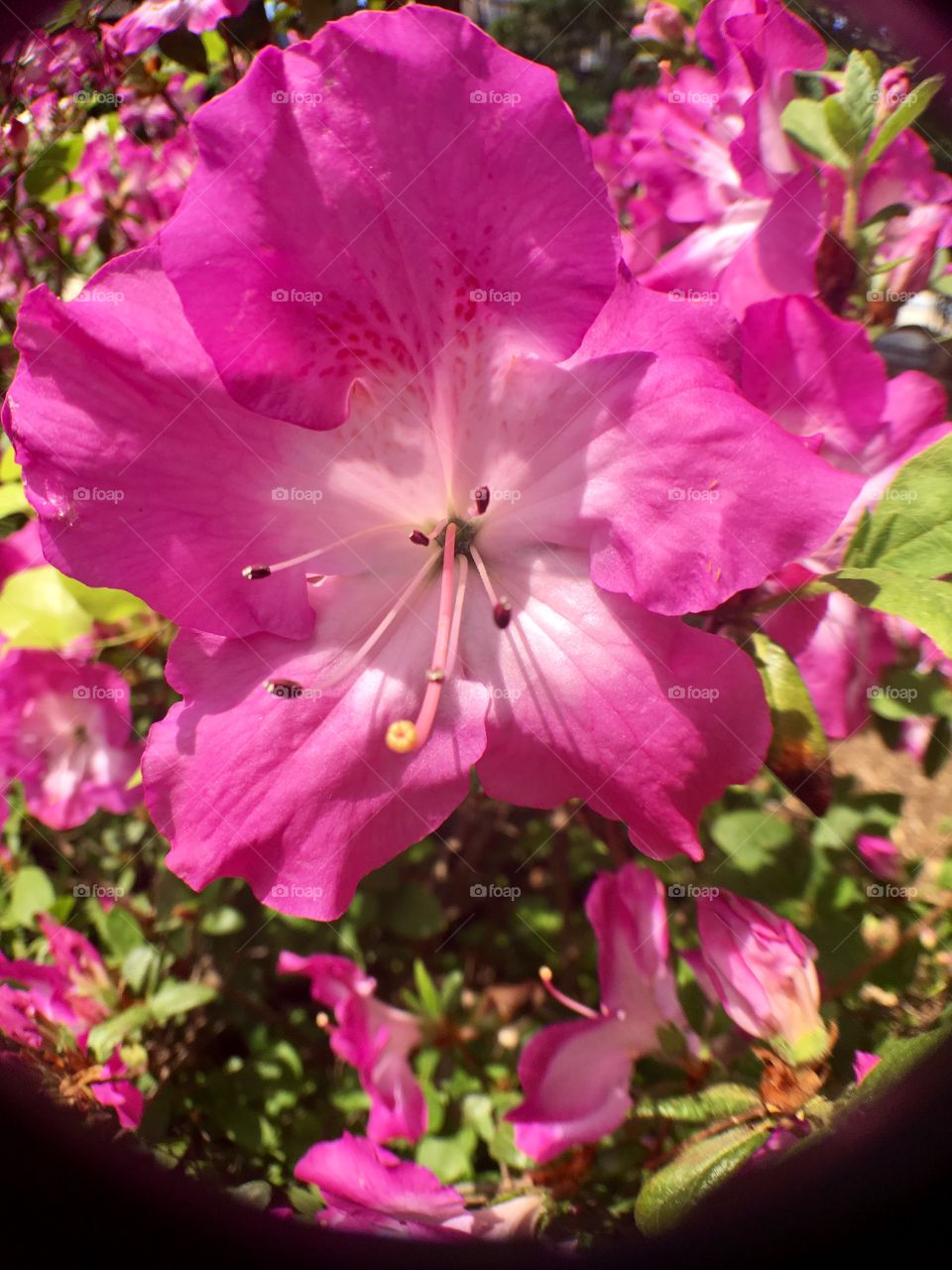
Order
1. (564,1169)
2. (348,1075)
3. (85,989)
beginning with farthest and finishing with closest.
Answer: (348,1075)
(85,989)
(564,1169)

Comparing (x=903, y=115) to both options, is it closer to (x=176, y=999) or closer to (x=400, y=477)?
(x=400, y=477)

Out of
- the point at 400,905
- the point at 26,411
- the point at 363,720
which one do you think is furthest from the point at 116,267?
the point at 400,905

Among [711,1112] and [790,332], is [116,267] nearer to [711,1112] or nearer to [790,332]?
[790,332]

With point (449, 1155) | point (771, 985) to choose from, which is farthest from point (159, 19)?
point (449, 1155)

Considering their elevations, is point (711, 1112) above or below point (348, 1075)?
above

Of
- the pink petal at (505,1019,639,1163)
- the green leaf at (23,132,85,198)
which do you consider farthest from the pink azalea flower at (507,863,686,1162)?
the green leaf at (23,132,85,198)

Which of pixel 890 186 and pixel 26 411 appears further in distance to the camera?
pixel 890 186

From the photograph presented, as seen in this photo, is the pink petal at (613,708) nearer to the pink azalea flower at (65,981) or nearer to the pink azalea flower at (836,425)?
the pink azalea flower at (836,425)

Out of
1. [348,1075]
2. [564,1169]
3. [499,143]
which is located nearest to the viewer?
[499,143]
